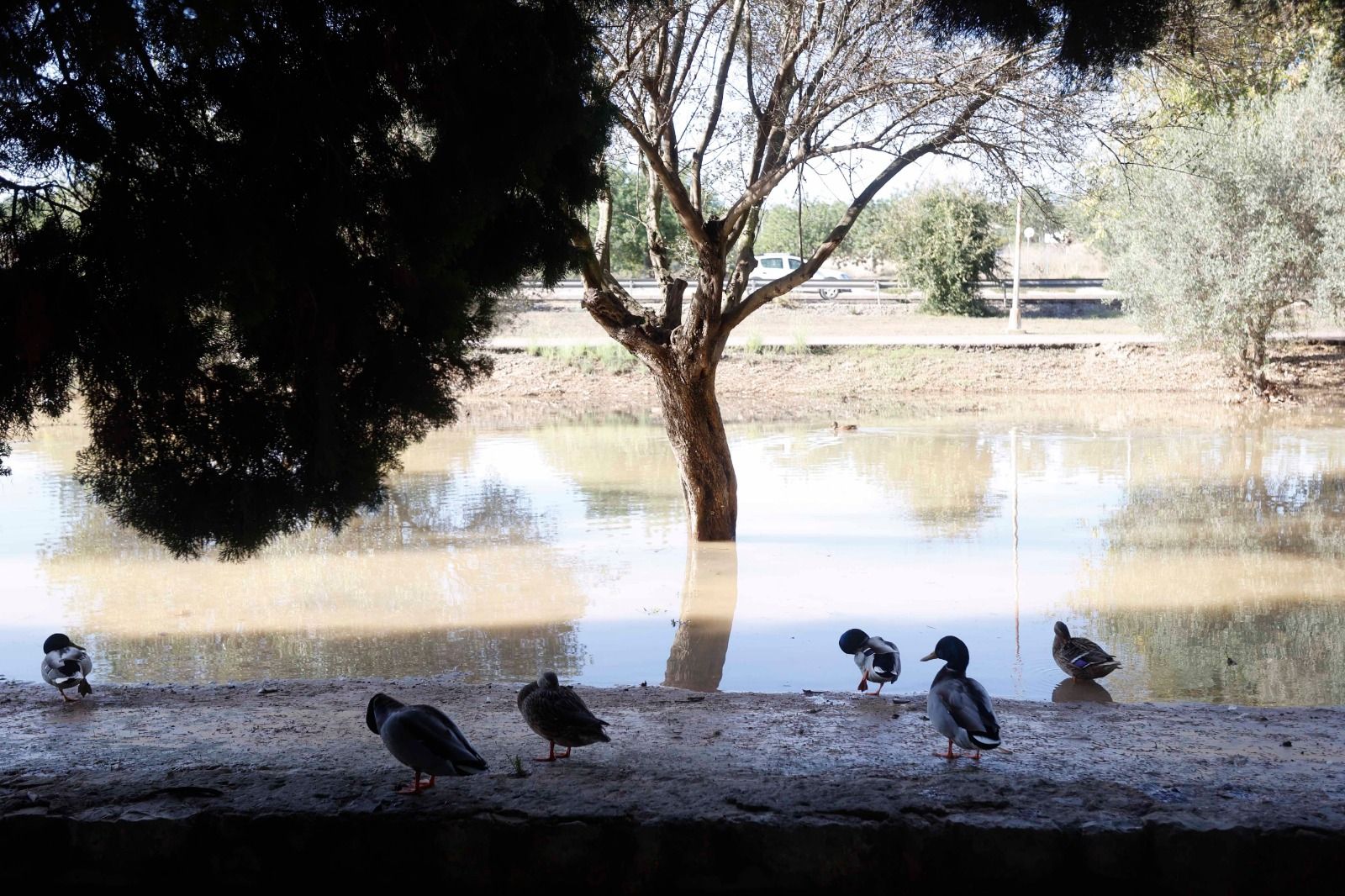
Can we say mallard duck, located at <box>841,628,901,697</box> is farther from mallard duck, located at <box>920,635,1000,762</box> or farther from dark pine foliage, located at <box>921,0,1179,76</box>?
dark pine foliage, located at <box>921,0,1179,76</box>

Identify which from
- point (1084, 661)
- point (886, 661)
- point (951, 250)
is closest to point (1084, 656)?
point (1084, 661)

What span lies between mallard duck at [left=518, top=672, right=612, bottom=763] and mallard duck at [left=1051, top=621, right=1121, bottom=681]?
173 inches

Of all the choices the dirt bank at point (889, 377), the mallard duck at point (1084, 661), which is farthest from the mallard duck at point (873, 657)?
the dirt bank at point (889, 377)

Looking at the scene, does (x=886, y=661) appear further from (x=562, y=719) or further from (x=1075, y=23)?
(x=1075, y=23)

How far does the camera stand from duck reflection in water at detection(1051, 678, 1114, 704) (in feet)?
27.5

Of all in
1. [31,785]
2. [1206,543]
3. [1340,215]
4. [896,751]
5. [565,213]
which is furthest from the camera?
[1340,215]

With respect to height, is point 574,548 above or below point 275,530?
below

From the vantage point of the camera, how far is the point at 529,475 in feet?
67.3

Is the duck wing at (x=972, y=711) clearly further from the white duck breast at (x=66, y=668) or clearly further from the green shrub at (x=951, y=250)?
the green shrub at (x=951, y=250)

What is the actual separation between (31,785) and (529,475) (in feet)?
50.8

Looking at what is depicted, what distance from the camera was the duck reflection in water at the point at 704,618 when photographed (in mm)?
9617

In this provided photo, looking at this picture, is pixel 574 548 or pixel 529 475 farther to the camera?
pixel 529 475

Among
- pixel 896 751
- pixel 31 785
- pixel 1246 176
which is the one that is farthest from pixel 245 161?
pixel 1246 176

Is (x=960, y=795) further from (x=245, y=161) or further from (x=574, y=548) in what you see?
(x=574, y=548)
